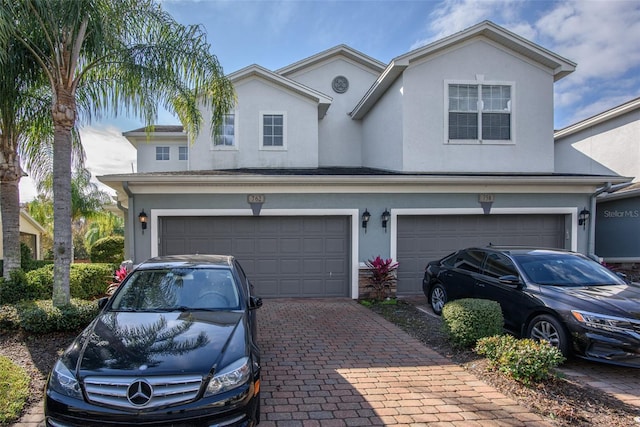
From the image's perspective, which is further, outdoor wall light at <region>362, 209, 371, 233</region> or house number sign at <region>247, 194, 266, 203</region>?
outdoor wall light at <region>362, 209, 371, 233</region>

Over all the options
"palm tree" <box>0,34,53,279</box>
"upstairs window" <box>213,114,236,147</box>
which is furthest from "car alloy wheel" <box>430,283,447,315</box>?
"palm tree" <box>0,34,53,279</box>

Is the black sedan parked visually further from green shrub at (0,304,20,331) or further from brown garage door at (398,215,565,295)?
green shrub at (0,304,20,331)

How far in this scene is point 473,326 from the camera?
5512 millimetres

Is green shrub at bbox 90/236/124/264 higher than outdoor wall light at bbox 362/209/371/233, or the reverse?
outdoor wall light at bbox 362/209/371/233

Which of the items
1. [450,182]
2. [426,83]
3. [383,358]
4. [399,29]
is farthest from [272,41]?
[383,358]

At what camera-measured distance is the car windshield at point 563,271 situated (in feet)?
19.1

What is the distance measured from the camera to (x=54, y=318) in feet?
19.4

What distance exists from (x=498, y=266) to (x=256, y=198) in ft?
17.9

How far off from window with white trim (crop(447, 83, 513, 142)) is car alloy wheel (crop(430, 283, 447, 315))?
4655mm

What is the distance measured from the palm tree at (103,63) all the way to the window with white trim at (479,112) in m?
6.37

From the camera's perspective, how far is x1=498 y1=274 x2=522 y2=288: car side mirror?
232 inches

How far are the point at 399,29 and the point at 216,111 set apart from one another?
7.23 m

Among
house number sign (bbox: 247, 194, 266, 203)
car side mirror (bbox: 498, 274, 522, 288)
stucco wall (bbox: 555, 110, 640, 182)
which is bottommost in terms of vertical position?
car side mirror (bbox: 498, 274, 522, 288)

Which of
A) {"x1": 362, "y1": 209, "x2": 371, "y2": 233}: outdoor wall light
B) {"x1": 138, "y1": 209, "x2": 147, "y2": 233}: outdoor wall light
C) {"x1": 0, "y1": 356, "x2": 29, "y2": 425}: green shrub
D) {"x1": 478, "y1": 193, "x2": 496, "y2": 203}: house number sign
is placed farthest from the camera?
{"x1": 478, "y1": 193, "x2": 496, "y2": 203}: house number sign
